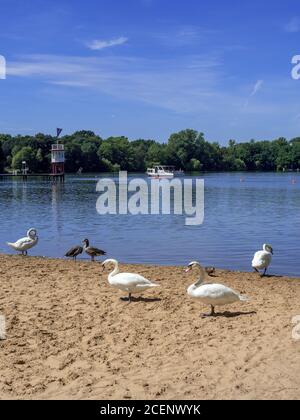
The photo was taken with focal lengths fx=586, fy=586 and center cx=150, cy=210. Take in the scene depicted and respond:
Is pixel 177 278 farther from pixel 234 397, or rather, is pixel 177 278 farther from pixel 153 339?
pixel 234 397

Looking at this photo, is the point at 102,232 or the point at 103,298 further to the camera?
the point at 102,232

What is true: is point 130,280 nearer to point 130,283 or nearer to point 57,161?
point 130,283

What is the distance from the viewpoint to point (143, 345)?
961 cm

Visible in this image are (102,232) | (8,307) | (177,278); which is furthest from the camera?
(102,232)

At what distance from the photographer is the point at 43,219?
38.8m

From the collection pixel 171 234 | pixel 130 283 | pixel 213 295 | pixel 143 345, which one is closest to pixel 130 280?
pixel 130 283

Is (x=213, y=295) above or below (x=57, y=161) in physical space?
below

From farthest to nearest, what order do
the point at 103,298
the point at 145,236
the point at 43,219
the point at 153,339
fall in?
1. the point at 43,219
2. the point at 145,236
3. the point at 103,298
4. the point at 153,339

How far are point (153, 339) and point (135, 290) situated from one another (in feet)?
8.83

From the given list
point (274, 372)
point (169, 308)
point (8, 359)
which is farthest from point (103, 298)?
point (274, 372)

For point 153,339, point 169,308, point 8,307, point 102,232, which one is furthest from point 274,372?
point 102,232

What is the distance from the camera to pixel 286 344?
9.34m

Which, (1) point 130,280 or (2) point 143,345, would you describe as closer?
(2) point 143,345

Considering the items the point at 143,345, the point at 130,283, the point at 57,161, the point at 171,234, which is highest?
the point at 57,161
